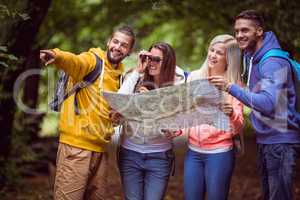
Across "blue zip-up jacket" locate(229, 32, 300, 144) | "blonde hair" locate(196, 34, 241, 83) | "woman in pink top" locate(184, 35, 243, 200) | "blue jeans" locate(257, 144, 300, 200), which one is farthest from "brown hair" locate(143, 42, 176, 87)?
"blue jeans" locate(257, 144, 300, 200)

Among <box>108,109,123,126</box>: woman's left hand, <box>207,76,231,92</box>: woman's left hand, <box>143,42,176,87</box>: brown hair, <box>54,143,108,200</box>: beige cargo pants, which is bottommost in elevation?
<box>54,143,108,200</box>: beige cargo pants

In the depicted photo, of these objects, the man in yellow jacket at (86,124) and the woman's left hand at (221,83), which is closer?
the woman's left hand at (221,83)

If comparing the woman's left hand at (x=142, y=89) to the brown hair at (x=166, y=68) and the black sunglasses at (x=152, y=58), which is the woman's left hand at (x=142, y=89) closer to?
the brown hair at (x=166, y=68)

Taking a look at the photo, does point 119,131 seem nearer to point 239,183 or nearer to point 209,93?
point 209,93

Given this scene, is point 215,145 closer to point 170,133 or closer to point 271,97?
point 170,133

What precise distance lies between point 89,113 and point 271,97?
152 cm

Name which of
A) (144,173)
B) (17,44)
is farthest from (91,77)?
(17,44)

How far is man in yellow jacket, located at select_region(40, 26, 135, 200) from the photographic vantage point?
457 cm

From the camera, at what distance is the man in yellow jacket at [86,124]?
457 cm

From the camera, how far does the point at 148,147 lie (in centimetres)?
450

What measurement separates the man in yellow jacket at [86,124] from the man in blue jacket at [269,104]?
0.94 meters

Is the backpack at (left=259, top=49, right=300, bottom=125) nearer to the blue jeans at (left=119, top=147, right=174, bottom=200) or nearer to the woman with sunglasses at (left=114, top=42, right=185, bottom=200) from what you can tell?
the woman with sunglasses at (left=114, top=42, right=185, bottom=200)

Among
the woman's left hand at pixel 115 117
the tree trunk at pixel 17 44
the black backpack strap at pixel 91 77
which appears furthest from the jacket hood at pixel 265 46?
the tree trunk at pixel 17 44

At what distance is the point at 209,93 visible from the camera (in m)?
4.26
